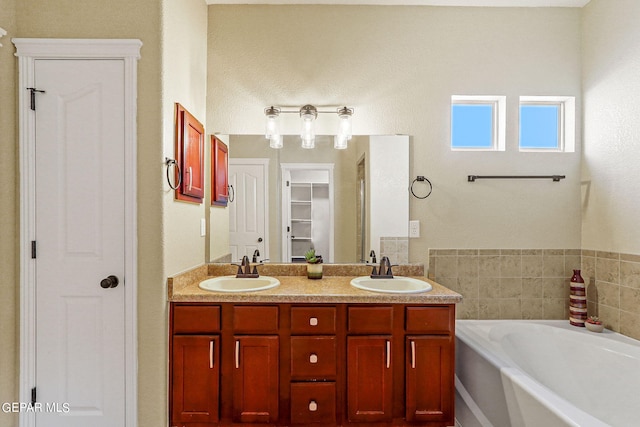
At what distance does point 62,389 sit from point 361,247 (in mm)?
1911

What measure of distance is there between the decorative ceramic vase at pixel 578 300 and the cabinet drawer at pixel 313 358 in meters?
1.73

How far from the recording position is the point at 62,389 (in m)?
1.72

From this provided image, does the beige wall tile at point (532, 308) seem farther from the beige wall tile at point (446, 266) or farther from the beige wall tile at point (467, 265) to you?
the beige wall tile at point (446, 266)

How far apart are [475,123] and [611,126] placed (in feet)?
2.70

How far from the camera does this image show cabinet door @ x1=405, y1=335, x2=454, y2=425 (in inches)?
70.2

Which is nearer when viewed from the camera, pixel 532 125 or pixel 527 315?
pixel 527 315

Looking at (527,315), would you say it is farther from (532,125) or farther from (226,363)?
(226,363)

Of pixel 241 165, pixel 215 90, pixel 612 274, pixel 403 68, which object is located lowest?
pixel 612 274

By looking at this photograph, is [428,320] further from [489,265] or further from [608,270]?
[608,270]

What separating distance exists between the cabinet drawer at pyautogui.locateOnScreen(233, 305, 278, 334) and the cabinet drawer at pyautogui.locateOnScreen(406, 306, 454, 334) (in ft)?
2.46

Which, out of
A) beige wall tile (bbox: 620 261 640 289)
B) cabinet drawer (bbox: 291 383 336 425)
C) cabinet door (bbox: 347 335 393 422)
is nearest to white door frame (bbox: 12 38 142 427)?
cabinet drawer (bbox: 291 383 336 425)

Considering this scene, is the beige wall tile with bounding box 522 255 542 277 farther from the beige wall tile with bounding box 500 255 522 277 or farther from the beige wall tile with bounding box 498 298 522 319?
the beige wall tile with bounding box 498 298 522 319

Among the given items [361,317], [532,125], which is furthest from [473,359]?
[532,125]

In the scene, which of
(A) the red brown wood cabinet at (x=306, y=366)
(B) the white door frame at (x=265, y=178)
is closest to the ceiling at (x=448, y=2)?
(B) the white door frame at (x=265, y=178)
